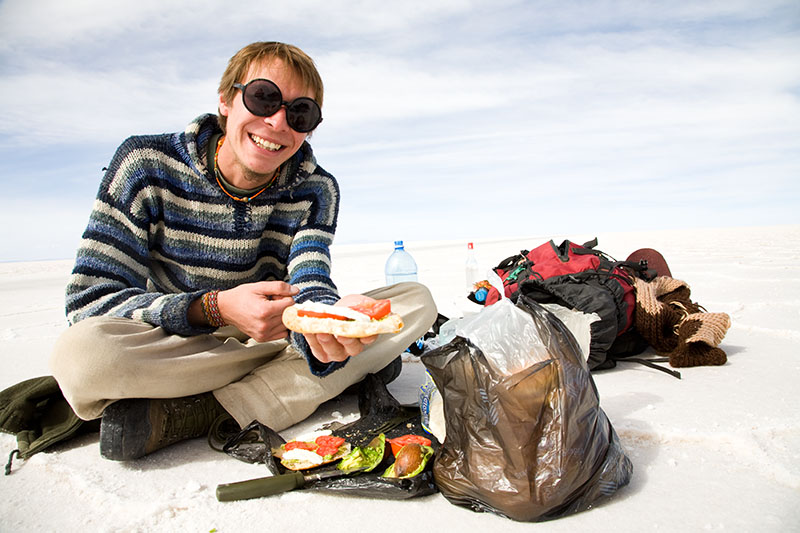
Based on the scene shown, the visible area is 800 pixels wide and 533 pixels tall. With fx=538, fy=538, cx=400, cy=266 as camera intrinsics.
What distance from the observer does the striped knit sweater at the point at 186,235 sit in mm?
2395

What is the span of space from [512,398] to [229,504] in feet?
3.41

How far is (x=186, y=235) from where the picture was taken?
267cm

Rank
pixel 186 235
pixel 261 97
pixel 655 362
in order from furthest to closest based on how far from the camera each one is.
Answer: pixel 655 362 < pixel 186 235 < pixel 261 97

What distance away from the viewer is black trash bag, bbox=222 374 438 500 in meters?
1.85

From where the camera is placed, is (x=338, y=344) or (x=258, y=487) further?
(x=338, y=344)

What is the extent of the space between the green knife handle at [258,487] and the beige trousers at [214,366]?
60 centimetres

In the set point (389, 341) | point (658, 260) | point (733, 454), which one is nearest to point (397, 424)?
point (389, 341)

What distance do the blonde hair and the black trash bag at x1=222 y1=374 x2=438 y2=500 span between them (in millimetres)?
1507

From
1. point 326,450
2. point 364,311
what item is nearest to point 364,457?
point 326,450

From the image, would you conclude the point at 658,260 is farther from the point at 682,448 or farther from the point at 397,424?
the point at 397,424

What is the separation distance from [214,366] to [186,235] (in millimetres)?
667

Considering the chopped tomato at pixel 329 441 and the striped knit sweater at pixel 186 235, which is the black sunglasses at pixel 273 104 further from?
the chopped tomato at pixel 329 441

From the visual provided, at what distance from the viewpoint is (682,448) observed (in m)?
2.13

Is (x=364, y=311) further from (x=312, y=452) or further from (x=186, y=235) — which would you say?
(x=186, y=235)
